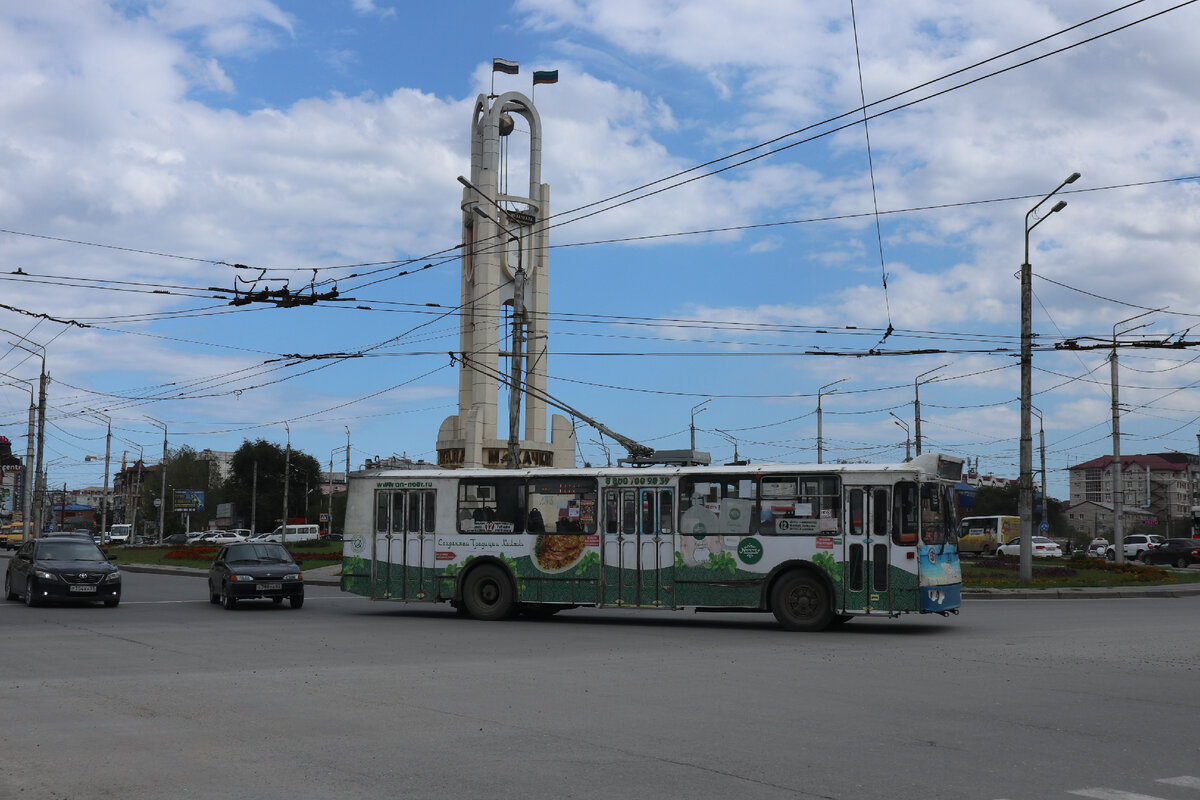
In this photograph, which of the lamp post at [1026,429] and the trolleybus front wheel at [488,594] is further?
the lamp post at [1026,429]

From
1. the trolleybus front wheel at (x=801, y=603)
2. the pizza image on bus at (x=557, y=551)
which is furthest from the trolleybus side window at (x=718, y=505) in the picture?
the pizza image on bus at (x=557, y=551)

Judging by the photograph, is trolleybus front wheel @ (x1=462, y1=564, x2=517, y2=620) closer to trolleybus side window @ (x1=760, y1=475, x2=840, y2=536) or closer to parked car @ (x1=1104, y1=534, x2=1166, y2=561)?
trolleybus side window @ (x1=760, y1=475, x2=840, y2=536)

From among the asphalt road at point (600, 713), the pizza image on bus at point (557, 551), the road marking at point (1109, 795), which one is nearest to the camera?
the road marking at point (1109, 795)

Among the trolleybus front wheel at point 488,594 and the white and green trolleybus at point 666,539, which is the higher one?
the white and green trolleybus at point 666,539

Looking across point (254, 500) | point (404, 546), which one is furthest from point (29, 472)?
point (254, 500)

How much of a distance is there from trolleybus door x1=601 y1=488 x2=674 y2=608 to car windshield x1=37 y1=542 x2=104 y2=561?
11.8 metres

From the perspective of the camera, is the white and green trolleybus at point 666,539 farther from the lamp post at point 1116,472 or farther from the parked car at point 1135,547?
the parked car at point 1135,547

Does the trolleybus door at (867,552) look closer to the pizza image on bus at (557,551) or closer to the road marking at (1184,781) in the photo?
the pizza image on bus at (557,551)

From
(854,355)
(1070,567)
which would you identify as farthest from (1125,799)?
(1070,567)

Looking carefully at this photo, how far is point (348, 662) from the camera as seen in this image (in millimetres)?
13914

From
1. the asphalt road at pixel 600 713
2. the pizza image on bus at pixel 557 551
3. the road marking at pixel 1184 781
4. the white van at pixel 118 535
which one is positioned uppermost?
the pizza image on bus at pixel 557 551

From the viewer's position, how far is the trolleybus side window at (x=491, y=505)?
69.6 ft

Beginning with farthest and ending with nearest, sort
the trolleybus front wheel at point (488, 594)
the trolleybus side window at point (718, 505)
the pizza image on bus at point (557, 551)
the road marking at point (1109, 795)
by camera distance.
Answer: the trolleybus front wheel at point (488, 594) < the pizza image on bus at point (557, 551) < the trolleybus side window at point (718, 505) < the road marking at point (1109, 795)

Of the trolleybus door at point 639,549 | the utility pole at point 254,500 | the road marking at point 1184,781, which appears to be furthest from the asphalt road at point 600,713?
the utility pole at point 254,500
